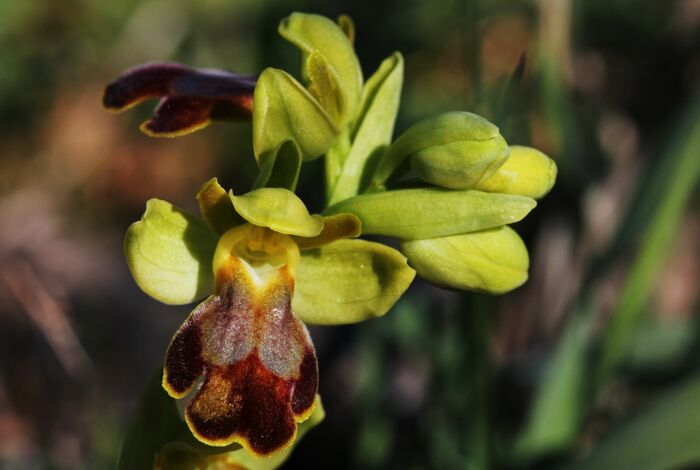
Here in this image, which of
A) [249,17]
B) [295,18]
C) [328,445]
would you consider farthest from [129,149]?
[295,18]

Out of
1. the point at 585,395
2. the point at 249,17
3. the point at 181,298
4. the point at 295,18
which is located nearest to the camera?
the point at 181,298

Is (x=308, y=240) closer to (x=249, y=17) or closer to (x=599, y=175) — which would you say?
(x=599, y=175)

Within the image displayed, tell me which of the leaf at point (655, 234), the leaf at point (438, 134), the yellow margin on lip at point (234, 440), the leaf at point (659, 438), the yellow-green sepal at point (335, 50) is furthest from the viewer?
the leaf at point (655, 234)

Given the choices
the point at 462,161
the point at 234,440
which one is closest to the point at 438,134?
the point at 462,161

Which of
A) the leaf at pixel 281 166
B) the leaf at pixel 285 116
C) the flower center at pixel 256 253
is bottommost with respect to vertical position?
the flower center at pixel 256 253

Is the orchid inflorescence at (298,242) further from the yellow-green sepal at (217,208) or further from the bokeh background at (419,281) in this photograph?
the bokeh background at (419,281)

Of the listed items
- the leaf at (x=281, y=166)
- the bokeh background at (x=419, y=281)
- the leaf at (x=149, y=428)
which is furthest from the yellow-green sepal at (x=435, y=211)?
the bokeh background at (x=419, y=281)

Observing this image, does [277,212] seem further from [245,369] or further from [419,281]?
[419,281]

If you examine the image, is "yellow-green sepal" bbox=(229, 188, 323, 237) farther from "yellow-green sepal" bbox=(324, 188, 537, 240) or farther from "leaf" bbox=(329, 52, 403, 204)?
"leaf" bbox=(329, 52, 403, 204)
